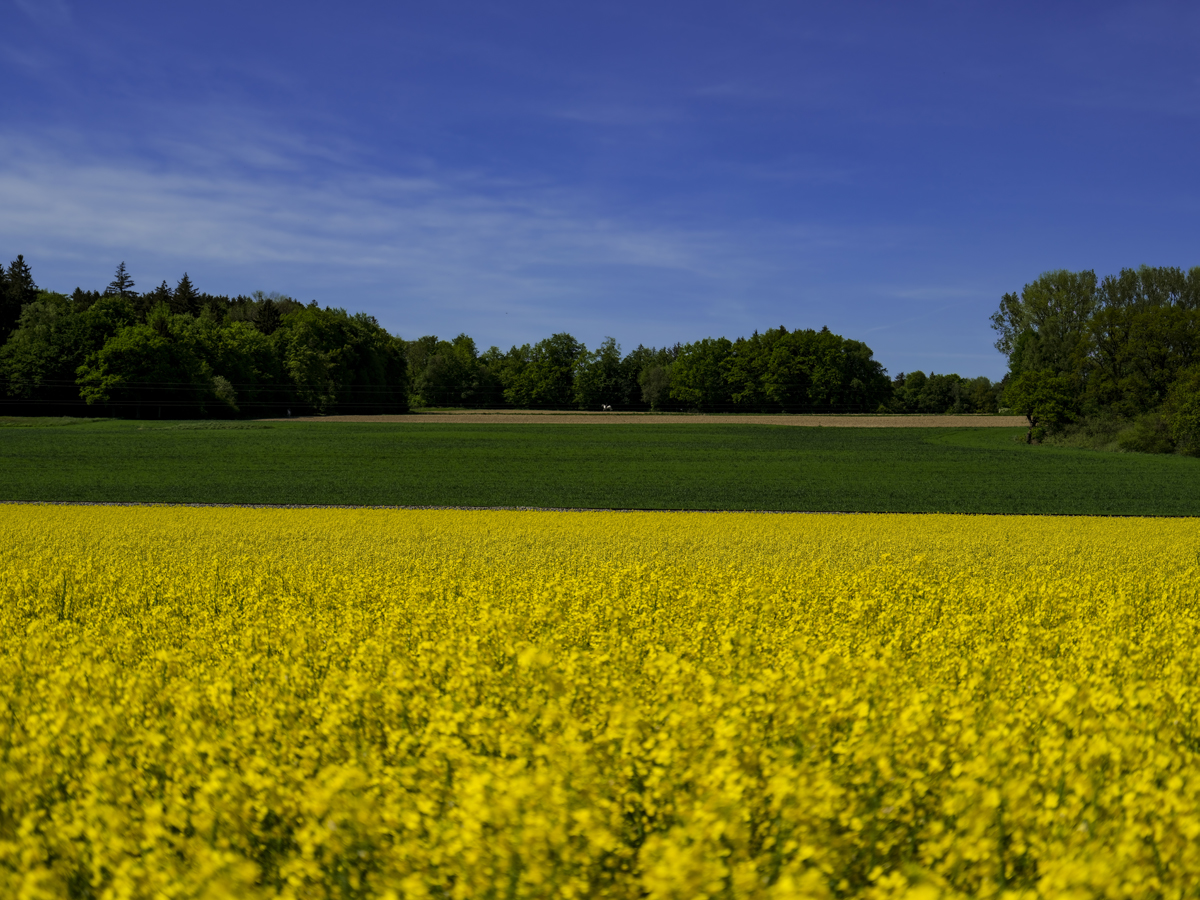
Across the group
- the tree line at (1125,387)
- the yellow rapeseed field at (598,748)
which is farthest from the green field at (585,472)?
the yellow rapeseed field at (598,748)

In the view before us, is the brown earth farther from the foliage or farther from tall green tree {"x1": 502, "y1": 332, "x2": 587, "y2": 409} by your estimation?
tall green tree {"x1": 502, "y1": 332, "x2": 587, "y2": 409}

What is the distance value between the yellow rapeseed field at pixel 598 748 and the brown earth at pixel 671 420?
7064cm

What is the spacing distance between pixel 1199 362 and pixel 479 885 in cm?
6739

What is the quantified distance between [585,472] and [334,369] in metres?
74.5

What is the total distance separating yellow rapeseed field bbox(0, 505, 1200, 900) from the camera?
3314mm

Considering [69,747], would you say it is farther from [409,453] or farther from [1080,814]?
[409,453]

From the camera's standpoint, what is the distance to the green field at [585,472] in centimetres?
2888

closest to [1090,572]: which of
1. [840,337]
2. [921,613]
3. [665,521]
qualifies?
[921,613]

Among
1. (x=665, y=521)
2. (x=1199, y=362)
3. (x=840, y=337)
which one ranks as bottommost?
(x=665, y=521)

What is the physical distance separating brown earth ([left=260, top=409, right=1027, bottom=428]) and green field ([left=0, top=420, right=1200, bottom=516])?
48.7ft

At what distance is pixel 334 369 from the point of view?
104938 millimetres

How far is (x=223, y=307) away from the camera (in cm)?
11619

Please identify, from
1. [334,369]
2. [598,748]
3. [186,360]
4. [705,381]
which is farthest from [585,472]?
[705,381]

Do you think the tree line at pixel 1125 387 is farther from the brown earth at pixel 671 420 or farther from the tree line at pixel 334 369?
the tree line at pixel 334 369
